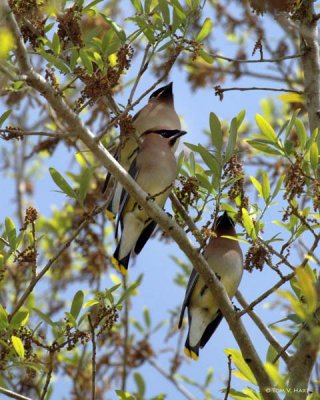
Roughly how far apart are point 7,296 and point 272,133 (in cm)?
299

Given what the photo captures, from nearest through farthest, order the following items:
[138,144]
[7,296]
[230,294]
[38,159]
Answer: [230,294] → [138,144] → [7,296] → [38,159]

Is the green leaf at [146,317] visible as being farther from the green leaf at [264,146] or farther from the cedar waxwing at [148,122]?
the green leaf at [264,146]

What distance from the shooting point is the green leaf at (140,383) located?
4.55 metres

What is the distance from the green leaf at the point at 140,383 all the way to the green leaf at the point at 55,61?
1.87 m

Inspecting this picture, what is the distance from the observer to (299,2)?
11.8 feet

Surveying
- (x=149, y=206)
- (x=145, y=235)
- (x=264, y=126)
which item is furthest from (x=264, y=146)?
(x=145, y=235)

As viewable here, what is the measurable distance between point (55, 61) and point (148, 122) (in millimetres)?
1529

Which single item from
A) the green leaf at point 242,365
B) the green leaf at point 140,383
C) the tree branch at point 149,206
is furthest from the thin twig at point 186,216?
the green leaf at point 140,383

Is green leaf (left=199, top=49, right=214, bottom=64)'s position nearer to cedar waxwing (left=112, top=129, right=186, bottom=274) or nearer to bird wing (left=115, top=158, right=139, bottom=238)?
cedar waxwing (left=112, top=129, right=186, bottom=274)

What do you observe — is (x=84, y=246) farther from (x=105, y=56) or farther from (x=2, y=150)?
(x=105, y=56)

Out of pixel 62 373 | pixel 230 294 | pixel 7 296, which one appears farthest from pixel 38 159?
pixel 230 294

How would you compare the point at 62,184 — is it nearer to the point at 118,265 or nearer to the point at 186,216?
the point at 186,216

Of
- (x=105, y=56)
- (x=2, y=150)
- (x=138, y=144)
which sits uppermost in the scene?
(x=2, y=150)

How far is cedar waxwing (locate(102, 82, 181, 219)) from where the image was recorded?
473cm
